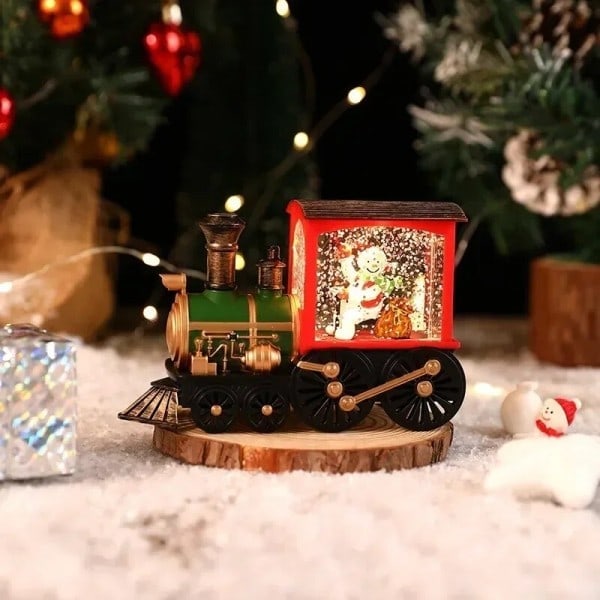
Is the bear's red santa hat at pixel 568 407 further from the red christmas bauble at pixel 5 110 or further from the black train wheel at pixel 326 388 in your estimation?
the red christmas bauble at pixel 5 110

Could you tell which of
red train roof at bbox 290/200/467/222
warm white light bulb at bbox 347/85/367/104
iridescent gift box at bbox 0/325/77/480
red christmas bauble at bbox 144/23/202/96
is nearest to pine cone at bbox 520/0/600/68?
warm white light bulb at bbox 347/85/367/104

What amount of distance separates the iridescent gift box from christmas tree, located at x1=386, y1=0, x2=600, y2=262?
1.12 meters

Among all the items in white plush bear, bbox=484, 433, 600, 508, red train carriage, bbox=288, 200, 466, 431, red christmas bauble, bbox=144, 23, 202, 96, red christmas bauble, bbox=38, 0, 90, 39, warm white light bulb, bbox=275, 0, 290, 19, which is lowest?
white plush bear, bbox=484, 433, 600, 508

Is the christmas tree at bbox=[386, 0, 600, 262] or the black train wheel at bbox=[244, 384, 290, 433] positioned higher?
the christmas tree at bbox=[386, 0, 600, 262]

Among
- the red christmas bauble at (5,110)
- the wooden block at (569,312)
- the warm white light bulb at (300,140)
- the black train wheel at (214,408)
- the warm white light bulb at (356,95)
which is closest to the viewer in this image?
the black train wheel at (214,408)

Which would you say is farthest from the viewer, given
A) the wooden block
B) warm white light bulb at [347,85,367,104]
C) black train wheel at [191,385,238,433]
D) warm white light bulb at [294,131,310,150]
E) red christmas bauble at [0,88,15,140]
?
warm white light bulb at [347,85,367,104]

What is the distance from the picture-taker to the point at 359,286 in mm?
1319

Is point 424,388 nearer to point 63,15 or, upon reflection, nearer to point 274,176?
point 63,15

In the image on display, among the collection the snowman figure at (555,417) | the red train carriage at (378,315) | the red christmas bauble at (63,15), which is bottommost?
the snowman figure at (555,417)

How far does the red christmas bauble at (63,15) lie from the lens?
1.84 metres

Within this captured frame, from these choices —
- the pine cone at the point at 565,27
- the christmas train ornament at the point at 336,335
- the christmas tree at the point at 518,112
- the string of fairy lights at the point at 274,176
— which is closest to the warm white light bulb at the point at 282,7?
the string of fairy lights at the point at 274,176

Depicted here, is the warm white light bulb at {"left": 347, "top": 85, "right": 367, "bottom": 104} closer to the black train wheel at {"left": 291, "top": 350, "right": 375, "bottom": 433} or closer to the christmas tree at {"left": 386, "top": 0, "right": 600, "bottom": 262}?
the christmas tree at {"left": 386, "top": 0, "right": 600, "bottom": 262}

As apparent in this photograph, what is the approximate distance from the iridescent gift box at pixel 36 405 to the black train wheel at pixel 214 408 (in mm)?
166

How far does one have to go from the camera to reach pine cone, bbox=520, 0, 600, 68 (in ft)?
6.50
